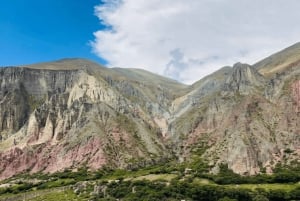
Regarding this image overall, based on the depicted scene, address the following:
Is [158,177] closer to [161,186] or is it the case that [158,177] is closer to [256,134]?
[161,186]

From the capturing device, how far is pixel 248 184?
138m

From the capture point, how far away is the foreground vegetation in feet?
400

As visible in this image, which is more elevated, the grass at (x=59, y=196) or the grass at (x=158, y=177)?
the grass at (x=158, y=177)

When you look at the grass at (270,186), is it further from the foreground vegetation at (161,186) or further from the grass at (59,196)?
the grass at (59,196)

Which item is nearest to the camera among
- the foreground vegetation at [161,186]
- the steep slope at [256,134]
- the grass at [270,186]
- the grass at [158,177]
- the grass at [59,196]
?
the foreground vegetation at [161,186]

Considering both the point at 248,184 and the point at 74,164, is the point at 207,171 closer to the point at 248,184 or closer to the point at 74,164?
the point at 248,184

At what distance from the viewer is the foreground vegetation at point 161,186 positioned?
122 m

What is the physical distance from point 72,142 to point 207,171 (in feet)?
215

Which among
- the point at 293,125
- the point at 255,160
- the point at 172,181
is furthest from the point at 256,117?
the point at 172,181

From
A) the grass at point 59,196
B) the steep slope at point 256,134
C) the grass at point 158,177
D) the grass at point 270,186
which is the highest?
the steep slope at point 256,134

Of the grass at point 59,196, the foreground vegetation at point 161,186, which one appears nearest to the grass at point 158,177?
the foreground vegetation at point 161,186

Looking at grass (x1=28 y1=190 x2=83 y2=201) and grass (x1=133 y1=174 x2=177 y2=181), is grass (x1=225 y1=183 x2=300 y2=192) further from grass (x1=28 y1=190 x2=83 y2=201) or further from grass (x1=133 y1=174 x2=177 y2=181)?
grass (x1=28 y1=190 x2=83 y2=201)

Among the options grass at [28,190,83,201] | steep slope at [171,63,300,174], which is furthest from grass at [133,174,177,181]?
grass at [28,190,83,201]

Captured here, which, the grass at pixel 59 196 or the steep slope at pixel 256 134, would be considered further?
the steep slope at pixel 256 134
